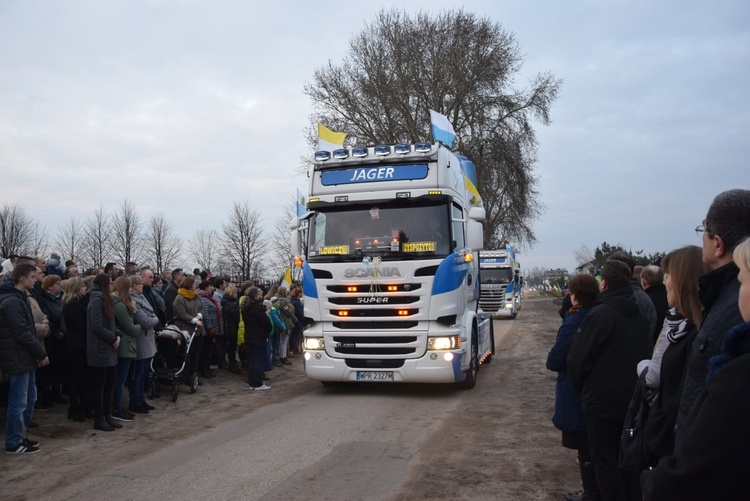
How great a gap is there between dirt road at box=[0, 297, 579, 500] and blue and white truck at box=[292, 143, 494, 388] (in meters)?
1.09

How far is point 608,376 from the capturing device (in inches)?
178

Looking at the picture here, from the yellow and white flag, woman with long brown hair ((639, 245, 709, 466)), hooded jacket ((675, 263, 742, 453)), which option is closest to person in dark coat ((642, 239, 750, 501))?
hooded jacket ((675, 263, 742, 453))

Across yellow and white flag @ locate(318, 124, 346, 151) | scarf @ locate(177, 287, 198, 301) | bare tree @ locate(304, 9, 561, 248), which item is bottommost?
scarf @ locate(177, 287, 198, 301)

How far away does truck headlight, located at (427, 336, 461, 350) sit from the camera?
9516mm

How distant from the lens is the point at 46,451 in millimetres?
6867

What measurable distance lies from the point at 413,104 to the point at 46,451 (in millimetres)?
30219

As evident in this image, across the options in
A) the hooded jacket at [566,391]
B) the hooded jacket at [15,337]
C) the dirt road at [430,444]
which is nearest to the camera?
the hooded jacket at [566,391]

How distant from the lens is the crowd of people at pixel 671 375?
1.86m

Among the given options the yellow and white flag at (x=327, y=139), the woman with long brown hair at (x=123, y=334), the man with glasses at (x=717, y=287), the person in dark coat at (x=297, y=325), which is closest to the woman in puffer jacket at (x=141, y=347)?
the woman with long brown hair at (x=123, y=334)

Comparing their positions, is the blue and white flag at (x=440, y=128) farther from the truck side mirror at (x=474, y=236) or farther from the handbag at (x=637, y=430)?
the handbag at (x=637, y=430)

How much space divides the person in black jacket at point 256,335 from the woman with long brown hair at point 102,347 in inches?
129

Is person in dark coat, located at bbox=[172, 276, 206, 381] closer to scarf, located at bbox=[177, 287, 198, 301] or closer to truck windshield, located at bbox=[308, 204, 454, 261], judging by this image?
scarf, located at bbox=[177, 287, 198, 301]

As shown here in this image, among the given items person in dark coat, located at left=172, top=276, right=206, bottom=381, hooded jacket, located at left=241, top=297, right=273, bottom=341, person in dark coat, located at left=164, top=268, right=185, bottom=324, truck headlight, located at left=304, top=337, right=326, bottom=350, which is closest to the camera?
truck headlight, located at left=304, top=337, right=326, bottom=350

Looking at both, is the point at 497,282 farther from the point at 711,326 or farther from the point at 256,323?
the point at 711,326
